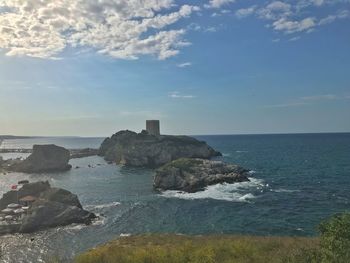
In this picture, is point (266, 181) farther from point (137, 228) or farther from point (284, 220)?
point (137, 228)

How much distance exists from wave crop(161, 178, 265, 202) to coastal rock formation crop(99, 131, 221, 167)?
6191 centimetres

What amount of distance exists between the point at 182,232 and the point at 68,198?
86.4ft

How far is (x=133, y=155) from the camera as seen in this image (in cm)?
16112

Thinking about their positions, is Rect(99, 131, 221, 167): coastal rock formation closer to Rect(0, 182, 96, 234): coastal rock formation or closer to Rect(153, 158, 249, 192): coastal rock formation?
Rect(153, 158, 249, 192): coastal rock formation

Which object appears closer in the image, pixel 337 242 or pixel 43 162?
pixel 337 242

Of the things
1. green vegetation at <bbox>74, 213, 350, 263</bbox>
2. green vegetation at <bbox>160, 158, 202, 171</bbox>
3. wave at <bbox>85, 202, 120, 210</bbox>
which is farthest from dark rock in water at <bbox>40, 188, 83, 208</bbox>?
green vegetation at <bbox>160, 158, 202, 171</bbox>

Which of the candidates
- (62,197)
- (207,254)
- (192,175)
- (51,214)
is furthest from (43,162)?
(207,254)

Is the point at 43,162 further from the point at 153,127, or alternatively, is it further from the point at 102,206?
the point at 102,206

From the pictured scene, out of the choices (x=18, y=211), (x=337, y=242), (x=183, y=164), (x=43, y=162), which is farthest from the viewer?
(x=43, y=162)

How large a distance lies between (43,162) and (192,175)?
241 feet

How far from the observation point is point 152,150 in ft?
526

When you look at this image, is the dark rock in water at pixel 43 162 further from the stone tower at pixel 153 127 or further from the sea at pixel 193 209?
the stone tower at pixel 153 127

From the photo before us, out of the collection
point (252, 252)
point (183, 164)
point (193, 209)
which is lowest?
point (193, 209)

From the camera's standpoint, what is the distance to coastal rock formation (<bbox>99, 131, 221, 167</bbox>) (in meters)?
159
